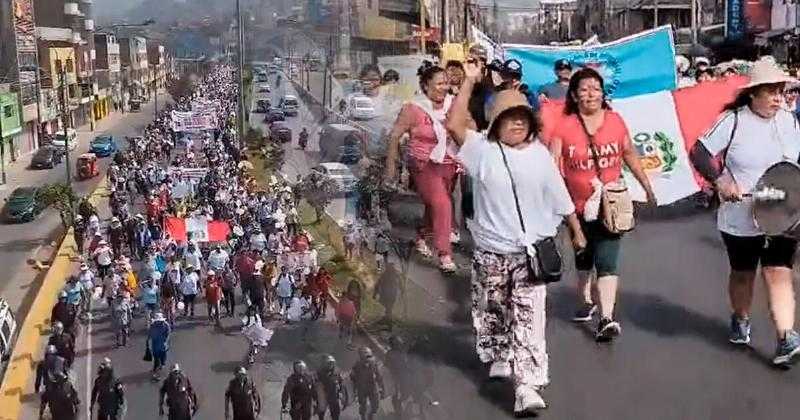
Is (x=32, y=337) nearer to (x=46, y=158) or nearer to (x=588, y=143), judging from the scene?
(x=46, y=158)

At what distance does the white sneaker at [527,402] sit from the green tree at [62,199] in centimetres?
104

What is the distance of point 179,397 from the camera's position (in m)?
1.67

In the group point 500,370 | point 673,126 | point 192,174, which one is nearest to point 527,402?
point 500,370

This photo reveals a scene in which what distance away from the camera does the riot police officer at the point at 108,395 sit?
167 centimetres

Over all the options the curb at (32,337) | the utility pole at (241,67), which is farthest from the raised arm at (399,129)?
the curb at (32,337)

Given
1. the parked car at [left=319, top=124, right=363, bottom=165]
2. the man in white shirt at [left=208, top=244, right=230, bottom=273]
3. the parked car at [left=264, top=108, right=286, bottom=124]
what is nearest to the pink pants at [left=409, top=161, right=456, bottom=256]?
the parked car at [left=319, top=124, right=363, bottom=165]

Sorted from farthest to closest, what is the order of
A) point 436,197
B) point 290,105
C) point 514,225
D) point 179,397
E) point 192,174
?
1. point 192,174
2. point 179,397
3. point 290,105
4. point 436,197
5. point 514,225

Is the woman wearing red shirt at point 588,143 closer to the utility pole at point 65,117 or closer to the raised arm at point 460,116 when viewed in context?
the raised arm at point 460,116

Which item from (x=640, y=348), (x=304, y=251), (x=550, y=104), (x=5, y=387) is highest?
(x=550, y=104)

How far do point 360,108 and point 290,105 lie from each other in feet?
1.20

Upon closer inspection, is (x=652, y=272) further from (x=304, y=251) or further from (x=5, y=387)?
(x=5, y=387)

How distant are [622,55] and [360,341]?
0.52m

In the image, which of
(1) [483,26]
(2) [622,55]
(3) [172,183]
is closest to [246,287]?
(3) [172,183]

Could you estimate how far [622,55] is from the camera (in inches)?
48.4
